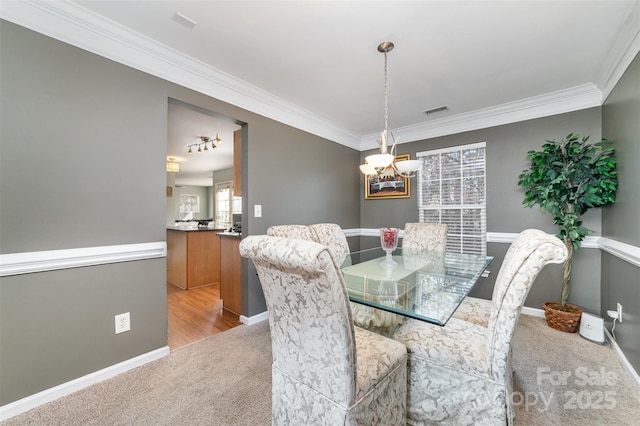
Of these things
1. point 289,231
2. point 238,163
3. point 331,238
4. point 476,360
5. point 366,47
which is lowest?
point 476,360

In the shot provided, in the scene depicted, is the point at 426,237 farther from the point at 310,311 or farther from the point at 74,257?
the point at 74,257

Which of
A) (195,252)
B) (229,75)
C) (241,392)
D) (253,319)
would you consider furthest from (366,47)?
(195,252)

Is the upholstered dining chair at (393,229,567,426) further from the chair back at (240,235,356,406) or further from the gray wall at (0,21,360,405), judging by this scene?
the gray wall at (0,21,360,405)

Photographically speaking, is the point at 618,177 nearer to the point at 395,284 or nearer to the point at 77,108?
the point at 395,284

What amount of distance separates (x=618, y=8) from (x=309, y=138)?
276 cm

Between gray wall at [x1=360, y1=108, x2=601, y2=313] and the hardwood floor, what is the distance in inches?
127

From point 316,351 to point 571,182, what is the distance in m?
3.04

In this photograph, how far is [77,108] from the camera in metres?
1.68

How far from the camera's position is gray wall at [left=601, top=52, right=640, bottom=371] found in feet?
5.81

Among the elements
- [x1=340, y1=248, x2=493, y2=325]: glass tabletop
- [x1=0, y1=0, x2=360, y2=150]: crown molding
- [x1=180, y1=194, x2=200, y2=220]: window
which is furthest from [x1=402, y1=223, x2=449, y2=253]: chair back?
[x1=180, y1=194, x2=200, y2=220]: window

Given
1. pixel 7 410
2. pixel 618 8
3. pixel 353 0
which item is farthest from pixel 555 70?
pixel 7 410

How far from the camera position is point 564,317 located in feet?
7.90

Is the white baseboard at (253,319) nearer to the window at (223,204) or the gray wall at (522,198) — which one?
the gray wall at (522,198)

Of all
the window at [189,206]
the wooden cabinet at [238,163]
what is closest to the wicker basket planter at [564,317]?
the wooden cabinet at [238,163]
